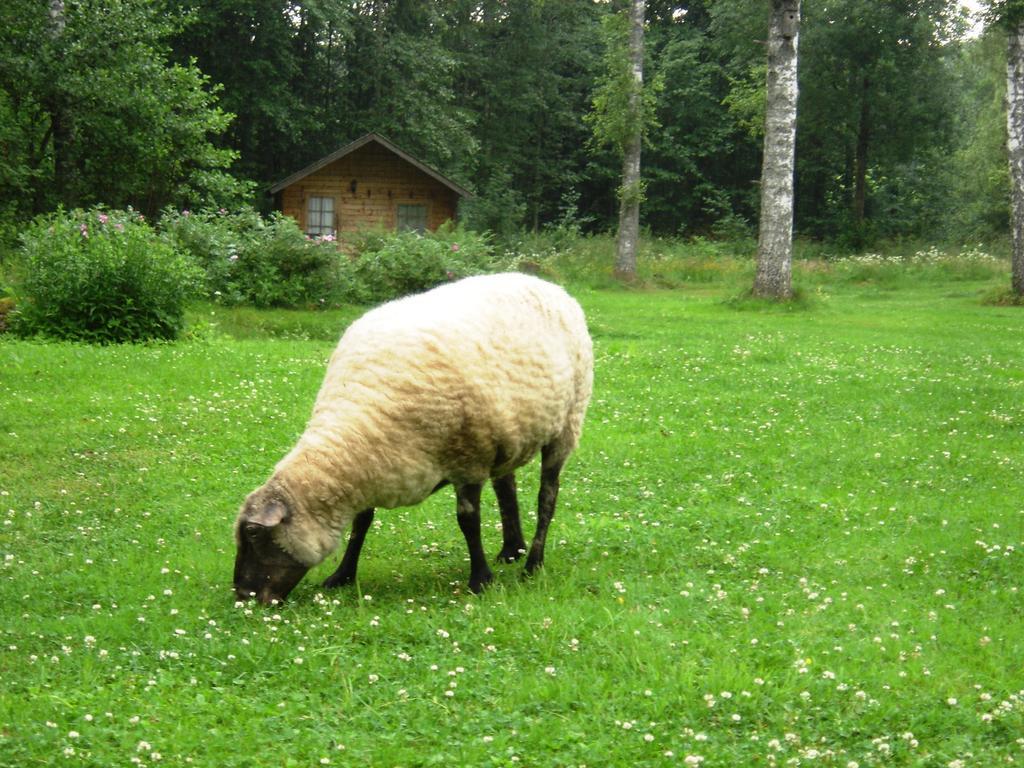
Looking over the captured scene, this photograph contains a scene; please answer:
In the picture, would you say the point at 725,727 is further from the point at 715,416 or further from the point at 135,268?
the point at 135,268

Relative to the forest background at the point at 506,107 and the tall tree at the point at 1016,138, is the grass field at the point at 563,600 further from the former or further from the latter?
the forest background at the point at 506,107

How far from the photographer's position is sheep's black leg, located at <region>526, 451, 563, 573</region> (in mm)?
7977

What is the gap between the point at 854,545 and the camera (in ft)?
28.1

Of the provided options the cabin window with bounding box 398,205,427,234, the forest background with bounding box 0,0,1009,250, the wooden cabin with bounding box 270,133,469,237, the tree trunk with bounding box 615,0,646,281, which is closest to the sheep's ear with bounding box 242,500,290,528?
the forest background with bounding box 0,0,1009,250

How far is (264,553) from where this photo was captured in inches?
267

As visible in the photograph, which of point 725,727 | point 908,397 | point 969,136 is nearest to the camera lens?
point 725,727

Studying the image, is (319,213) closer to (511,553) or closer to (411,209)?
(411,209)

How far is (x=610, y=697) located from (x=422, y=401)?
2.29m

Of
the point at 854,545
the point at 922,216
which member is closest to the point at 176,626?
the point at 854,545

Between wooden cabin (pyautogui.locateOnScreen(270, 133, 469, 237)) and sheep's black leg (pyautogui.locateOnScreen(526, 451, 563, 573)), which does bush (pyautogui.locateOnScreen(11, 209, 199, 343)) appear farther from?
wooden cabin (pyautogui.locateOnScreen(270, 133, 469, 237))

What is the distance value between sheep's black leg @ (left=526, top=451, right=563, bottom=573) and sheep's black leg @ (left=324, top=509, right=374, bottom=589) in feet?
4.17

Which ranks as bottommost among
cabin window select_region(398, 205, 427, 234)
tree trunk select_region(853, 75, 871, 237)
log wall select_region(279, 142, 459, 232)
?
cabin window select_region(398, 205, 427, 234)

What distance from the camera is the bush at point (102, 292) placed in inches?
671

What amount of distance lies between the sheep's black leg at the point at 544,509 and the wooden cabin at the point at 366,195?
108ft
